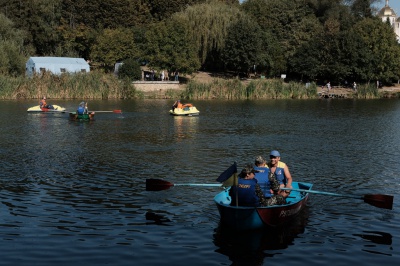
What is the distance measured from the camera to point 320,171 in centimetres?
2625

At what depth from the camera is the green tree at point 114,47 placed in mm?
97688

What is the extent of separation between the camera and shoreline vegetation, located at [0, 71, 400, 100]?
73688 mm

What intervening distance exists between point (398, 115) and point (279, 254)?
47.9m

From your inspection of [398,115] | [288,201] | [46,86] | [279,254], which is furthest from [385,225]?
[46,86]

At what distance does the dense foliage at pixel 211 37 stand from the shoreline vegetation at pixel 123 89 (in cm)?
1043

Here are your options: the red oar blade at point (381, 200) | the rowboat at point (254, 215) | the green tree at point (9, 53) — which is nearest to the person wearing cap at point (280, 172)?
the rowboat at point (254, 215)

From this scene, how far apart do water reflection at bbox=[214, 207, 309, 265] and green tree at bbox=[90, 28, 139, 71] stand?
8376cm

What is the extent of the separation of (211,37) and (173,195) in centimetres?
8353

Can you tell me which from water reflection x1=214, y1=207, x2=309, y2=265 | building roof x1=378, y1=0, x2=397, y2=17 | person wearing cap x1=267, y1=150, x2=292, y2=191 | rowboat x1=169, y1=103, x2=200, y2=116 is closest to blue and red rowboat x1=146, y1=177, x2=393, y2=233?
water reflection x1=214, y1=207, x2=309, y2=265

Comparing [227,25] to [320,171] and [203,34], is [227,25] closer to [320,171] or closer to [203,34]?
[203,34]

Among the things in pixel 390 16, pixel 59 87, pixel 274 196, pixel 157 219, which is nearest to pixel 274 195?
pixel 274 196

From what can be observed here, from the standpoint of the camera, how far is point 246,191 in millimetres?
15953

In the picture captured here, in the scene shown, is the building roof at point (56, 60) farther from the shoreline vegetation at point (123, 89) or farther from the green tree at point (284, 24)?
the green tree at point (284, 24)

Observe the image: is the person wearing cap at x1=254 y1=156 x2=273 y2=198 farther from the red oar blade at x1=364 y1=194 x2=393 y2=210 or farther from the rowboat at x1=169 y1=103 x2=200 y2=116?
the rowboat at x1=169 y1=103 x2=200 y2=116
